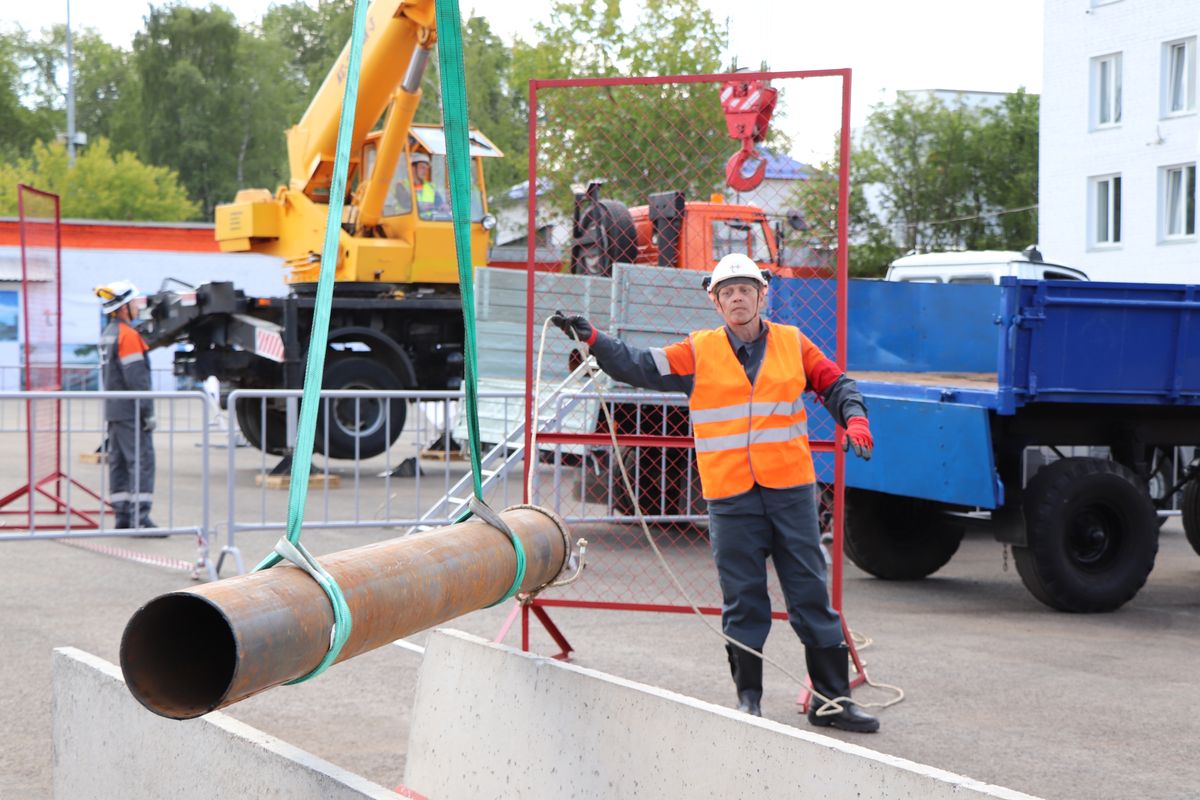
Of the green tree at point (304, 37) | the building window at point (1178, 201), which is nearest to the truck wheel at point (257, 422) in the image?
the building window at point (1178, 201)

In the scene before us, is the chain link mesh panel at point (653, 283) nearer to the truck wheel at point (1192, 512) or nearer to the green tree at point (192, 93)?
the truck wheel at point (1192, 512)

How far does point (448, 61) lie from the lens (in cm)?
369

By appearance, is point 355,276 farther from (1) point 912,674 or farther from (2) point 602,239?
(1) point 912,674

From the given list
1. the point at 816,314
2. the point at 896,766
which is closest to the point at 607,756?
the point at 896,766

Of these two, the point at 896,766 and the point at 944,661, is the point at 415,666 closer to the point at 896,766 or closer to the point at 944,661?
the point at 944,661

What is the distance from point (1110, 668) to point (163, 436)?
18146 mm

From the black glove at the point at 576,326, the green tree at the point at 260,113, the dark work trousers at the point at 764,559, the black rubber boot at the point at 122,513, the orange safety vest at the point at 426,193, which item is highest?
the green tree at the point at 260,113

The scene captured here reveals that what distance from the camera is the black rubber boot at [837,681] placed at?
19.7 feet

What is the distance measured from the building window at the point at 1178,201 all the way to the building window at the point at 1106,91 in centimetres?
221

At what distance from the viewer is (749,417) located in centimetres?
579

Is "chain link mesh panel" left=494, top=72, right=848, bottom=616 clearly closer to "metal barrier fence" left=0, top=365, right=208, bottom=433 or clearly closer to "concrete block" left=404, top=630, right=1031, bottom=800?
"concrete block" left=404, top=630, right=1031, bottom=800

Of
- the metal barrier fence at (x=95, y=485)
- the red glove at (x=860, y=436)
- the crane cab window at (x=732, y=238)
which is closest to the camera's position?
the red glove at (x=860, y=436)

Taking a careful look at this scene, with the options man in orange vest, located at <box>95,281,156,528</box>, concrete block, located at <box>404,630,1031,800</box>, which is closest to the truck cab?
man in orange vest, located at <box>95,281,156,528</box>

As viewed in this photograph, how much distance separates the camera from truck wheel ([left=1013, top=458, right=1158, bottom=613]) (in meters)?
8.38
